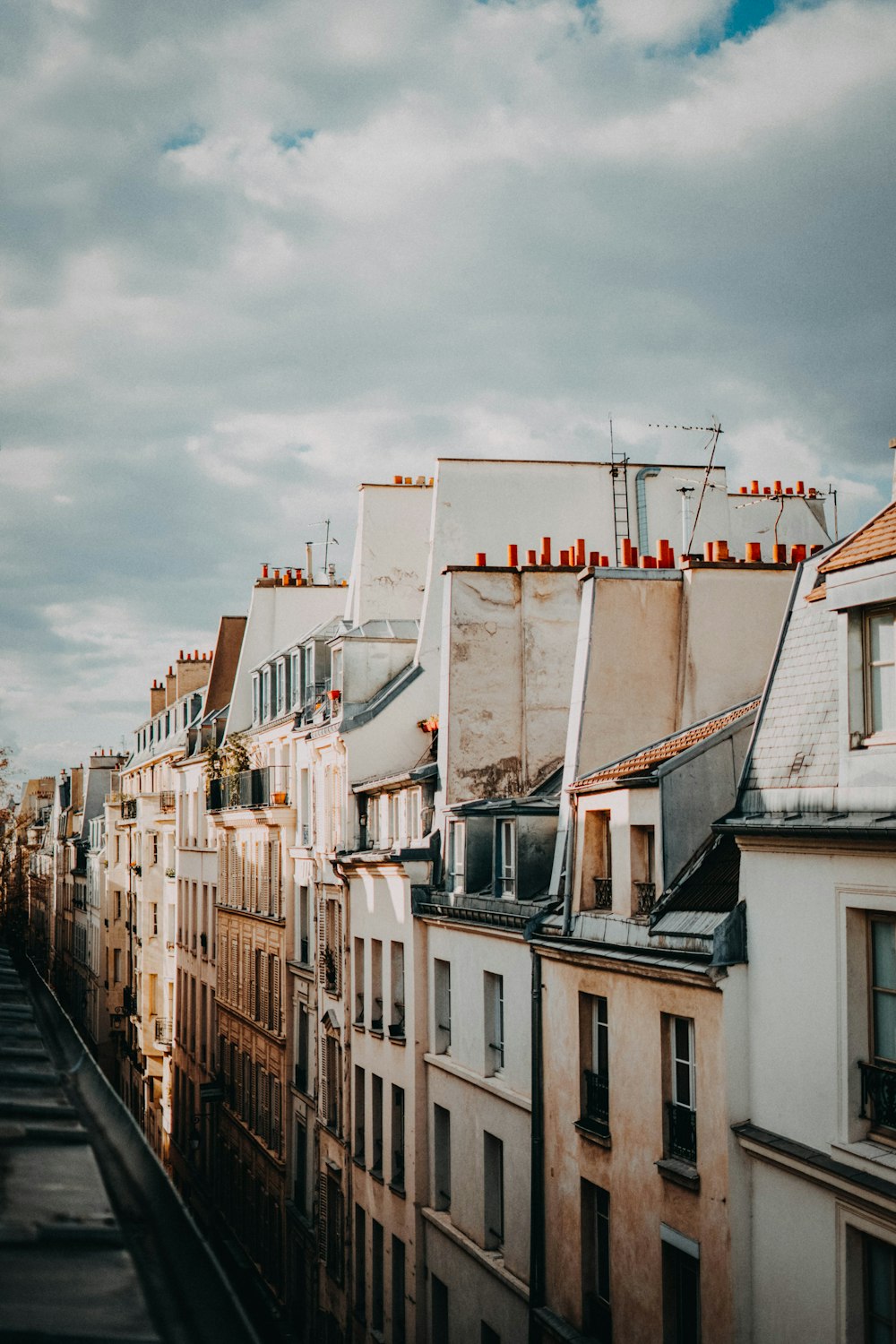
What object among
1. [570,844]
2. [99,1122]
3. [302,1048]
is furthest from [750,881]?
[302,1048]

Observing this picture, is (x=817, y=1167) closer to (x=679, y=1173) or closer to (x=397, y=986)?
(x=679, y=1173)

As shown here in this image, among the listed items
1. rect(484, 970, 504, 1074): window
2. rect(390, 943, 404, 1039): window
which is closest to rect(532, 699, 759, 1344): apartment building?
rect(484, 970, 504, 1074): window

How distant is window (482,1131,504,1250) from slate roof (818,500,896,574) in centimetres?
1220

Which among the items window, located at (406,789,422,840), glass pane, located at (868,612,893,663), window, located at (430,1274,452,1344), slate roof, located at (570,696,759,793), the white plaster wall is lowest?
window, located at (430,1274,452,1344)

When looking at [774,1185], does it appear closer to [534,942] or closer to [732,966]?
[732,966]

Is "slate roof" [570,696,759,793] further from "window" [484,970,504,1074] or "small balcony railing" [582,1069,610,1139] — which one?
"window" [484,970,504,1074]

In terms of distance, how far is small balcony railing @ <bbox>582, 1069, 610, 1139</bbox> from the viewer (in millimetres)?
16734

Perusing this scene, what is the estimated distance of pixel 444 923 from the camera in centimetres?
2336

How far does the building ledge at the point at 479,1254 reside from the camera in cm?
1905

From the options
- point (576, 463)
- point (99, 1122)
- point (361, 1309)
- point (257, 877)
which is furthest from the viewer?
point (257, 877)

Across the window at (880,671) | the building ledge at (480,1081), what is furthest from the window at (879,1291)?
the building ledge at (480,1081)

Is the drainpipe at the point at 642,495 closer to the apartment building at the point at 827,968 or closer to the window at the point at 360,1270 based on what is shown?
the window at the point at 360,1270

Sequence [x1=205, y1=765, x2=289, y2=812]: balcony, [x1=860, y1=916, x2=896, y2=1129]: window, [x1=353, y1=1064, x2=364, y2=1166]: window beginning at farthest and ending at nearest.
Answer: [x1=205, y1=765, x2=289, y2=812]: balcony, [x1=353, y1=1064, x2=364, y2=1166]: window, [x1=860, y1=916, x2=896, y2=1129]: window

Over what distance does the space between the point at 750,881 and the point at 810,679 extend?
2.20m
